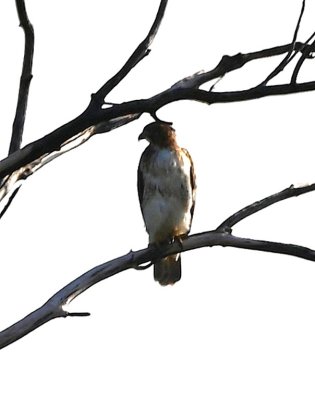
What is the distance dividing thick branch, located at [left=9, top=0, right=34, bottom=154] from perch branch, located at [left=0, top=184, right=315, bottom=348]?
779 millimetres

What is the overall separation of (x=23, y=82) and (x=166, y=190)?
1.93m

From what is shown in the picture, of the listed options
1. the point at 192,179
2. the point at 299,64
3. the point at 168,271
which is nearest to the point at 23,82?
the point at 299,64

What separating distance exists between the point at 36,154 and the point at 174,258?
3.37 meters

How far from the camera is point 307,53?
430 centimetres

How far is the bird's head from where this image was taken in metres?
7.39

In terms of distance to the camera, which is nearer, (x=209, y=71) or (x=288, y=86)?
(x=288, y=86)

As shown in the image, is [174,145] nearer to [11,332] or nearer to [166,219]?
[166,219]

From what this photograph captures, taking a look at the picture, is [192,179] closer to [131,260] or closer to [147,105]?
[131,260]

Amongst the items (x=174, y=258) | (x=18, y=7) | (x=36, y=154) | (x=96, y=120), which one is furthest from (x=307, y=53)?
(x=174, y=258)

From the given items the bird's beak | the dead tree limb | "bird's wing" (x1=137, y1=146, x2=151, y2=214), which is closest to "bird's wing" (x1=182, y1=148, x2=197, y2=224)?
"bird's wing" (x1=137, y1=146, x2=151, y2=214)

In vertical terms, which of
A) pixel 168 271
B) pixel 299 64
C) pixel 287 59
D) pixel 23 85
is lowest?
pixel 299 64

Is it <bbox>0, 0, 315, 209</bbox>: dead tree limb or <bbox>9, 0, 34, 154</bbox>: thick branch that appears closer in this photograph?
<bbox>0, 0, 315, 209</bbox>: dead tree limb

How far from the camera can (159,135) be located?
747 centimetres

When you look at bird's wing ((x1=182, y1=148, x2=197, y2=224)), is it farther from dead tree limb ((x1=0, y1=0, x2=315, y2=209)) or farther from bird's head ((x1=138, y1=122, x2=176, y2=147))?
dead tree limb ((x1=0, y1=0, x2=315, y2=209))
